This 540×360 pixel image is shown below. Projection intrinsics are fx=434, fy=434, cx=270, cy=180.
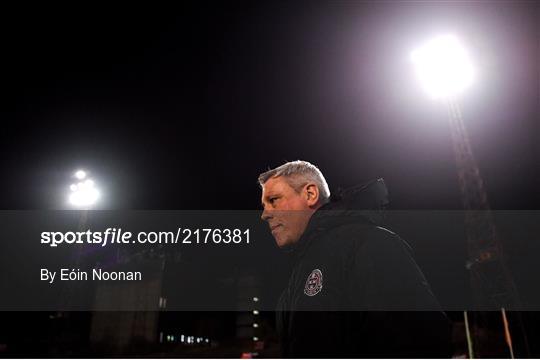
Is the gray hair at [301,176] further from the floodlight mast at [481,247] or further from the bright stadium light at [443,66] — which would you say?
the floodlight mast at [481,247]

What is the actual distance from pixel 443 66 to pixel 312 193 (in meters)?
15.9

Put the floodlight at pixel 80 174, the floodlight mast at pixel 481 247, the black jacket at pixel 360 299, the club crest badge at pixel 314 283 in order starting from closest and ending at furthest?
the black jacket at pixel 360 299
the club crest badge at pixel 314 283
the floodlight at pixel 80 174
the floodlight mast at pixel 481 247

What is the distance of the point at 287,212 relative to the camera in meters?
2.97

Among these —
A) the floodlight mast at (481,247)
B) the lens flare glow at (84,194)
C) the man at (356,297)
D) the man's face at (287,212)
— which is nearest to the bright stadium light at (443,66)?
the floodlight mast at (481,247)

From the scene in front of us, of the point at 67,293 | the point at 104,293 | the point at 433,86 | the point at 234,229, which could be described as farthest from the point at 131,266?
the point at 433,86

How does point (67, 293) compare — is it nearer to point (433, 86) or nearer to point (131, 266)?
point (131, 266)

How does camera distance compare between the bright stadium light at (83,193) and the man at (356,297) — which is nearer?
the man at (356,297)

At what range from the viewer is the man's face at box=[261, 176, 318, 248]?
9.62 ft

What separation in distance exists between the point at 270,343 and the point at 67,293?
76.5ft

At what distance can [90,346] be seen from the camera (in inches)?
1377

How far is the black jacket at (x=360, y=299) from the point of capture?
1.93 metres

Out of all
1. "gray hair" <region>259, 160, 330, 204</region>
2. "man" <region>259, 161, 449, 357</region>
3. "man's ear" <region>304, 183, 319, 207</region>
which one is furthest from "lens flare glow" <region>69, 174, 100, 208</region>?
"man" <region>259, 161, 449, 357</region>

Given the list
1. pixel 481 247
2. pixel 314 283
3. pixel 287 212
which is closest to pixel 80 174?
pixel 287 212

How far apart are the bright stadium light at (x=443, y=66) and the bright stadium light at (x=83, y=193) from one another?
14.9 metres
